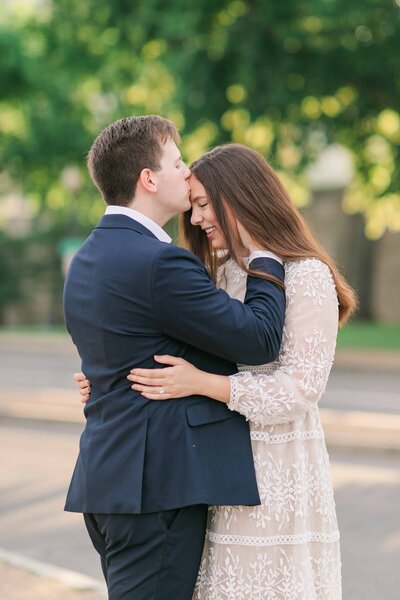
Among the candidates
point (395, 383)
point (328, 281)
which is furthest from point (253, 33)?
point (328, 281)

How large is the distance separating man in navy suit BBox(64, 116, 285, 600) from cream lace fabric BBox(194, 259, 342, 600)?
65mm

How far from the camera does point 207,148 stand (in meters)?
21.0

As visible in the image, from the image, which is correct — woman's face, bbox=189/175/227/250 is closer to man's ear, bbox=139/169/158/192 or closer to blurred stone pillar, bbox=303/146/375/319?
man's ear, bbox=139/169/158/192

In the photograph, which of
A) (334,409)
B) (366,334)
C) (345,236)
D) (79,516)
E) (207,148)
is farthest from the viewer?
(345,236)

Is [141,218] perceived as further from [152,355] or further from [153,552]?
[153,552]

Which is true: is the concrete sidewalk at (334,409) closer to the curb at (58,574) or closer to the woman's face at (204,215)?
the curb at (58,574)

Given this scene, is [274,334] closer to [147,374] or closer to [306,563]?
[147,374]

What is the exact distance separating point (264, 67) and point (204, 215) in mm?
16395

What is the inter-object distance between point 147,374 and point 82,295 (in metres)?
0.28

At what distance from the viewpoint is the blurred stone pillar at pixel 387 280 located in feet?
98.6

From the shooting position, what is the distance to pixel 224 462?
2.71 meters

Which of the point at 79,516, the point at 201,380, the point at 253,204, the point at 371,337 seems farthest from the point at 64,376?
the point at 201,380

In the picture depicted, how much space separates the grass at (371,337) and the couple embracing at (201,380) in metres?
18.1

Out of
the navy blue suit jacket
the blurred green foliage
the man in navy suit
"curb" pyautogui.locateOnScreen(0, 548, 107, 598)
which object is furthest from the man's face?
the blurred green foliage
